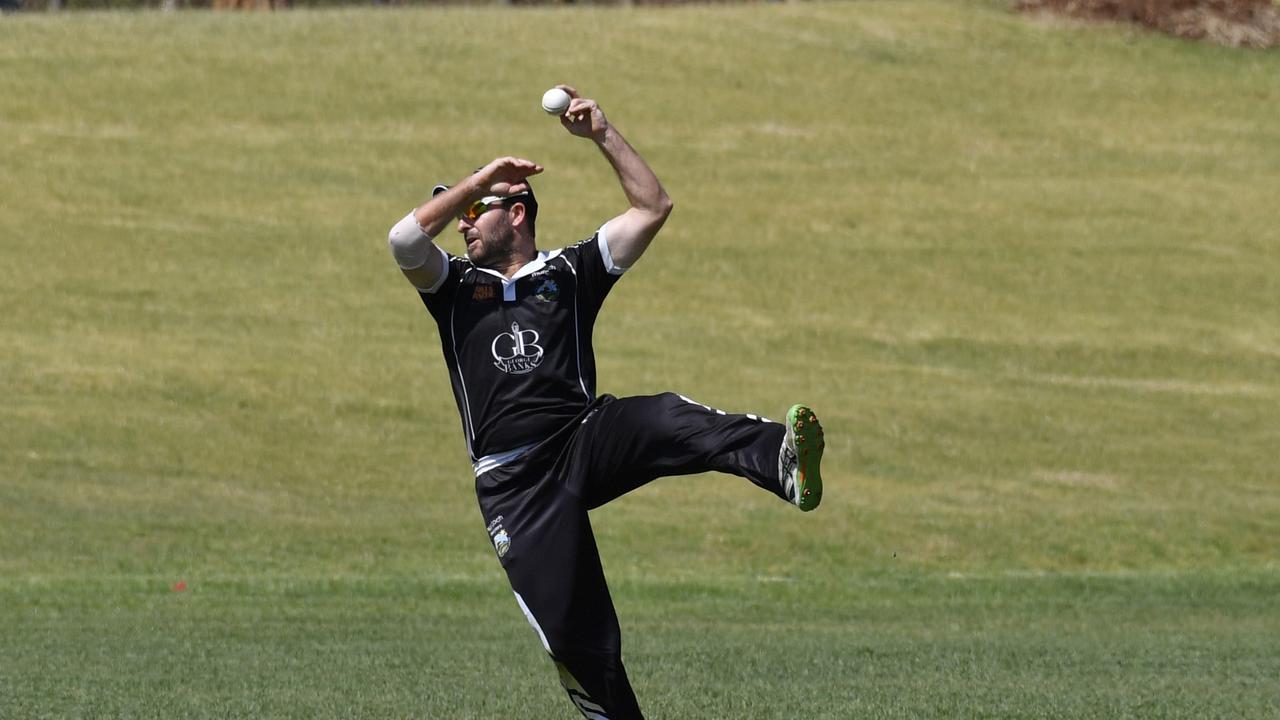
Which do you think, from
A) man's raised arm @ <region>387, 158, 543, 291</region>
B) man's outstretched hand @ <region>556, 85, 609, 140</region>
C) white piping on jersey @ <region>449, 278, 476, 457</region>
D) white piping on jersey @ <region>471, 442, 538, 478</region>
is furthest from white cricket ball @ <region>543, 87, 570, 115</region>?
white piping on jersey @ <region>471, 442, 538, 478</region>

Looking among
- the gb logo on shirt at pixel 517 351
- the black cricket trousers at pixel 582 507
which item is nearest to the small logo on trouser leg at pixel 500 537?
the black cricket trousers at pixel 582 507

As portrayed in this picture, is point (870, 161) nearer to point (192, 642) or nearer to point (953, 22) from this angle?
point (953, 22)

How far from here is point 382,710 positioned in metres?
11.0

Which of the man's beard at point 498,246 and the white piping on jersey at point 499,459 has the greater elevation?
the man's beard at point 498,246

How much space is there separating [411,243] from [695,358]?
69.9 feet

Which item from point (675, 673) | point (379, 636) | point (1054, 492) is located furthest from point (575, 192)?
point (675, 673)

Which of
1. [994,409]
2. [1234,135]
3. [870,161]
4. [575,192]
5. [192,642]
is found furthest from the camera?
[1234,135]

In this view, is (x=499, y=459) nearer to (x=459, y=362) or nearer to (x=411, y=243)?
(x=459, y=362)

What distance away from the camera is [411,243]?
26.9 ft

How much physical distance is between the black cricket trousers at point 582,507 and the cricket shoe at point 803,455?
433mm

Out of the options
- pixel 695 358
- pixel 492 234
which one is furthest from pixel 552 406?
pixel 695 358

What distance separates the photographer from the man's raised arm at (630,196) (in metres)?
8.52

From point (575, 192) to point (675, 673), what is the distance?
23.9m

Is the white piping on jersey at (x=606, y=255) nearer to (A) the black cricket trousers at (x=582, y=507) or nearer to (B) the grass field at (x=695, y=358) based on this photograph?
(A) the black cricket trousers at (x=582, y=507)
